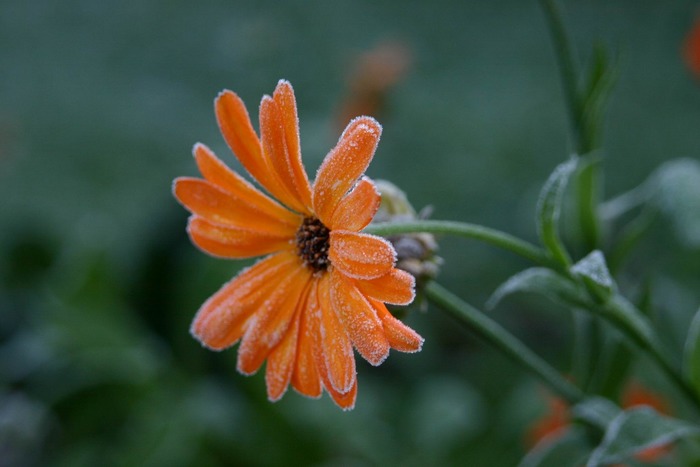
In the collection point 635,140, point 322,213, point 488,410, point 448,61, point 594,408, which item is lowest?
point 488,410

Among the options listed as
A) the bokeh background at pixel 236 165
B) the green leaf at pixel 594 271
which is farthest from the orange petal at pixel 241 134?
the bokeh background at pixel 236 165

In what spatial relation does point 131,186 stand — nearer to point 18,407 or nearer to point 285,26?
point 285,26

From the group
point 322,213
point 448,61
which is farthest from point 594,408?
point 448,61

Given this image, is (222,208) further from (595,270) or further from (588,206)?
(588,206)

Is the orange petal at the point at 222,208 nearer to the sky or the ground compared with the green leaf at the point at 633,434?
nearer to the sky

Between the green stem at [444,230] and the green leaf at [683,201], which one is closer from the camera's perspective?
the green stem at [444,230]

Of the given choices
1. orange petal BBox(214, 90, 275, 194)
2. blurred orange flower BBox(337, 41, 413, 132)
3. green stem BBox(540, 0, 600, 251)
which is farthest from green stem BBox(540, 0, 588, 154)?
blurred orange flower BBox(337, 41, 413, 132)

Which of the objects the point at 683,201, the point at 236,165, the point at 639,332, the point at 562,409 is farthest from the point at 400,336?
the point at 236,165

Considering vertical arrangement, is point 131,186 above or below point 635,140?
below

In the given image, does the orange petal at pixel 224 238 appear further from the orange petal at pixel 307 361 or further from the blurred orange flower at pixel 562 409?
the blurred orange flower at pixel 562 409
